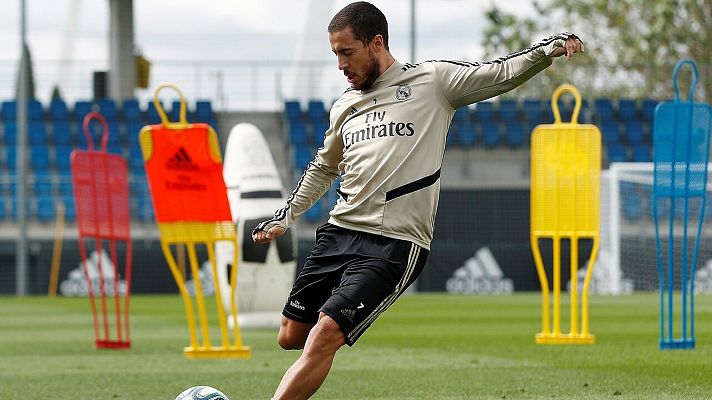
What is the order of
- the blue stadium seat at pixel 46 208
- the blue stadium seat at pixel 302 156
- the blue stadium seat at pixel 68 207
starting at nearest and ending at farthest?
1. the blue stadium seat at pixel 68 207
2. the blue stadium seat at pixel 46 208
3. the blue stadium seat at pixel 302 156

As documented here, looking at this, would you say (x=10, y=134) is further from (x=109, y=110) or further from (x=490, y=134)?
(x=490, y=134)

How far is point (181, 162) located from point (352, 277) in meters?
5.02

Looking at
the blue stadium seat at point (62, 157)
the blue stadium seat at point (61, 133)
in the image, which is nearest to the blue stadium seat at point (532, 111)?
the blue stadium seat at point (62, 157)

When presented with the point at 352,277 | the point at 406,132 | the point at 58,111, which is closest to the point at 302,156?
the point at 58,111

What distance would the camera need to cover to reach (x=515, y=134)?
2895cm

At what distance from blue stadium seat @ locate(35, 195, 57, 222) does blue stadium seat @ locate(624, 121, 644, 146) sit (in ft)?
41.0

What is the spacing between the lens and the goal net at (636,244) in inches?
963

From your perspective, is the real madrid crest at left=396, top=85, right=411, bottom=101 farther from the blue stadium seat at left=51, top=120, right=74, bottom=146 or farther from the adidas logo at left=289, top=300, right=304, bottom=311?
the blue stadium seat at left=51, top=120, right=74, bottom=146

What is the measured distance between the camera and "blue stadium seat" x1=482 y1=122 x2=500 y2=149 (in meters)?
28.7

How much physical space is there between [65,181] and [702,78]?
14483mm

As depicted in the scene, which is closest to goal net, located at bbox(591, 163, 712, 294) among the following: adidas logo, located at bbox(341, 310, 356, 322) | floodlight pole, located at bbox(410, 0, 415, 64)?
floodlight pole, located at bbox(410, 0, 415, 64)

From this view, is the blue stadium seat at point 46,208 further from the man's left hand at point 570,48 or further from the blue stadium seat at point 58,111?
the man's left hand at point 570,48

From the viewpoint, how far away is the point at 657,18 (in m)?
38.6

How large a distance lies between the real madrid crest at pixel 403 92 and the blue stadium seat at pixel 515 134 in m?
23.5
